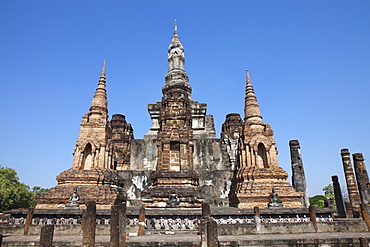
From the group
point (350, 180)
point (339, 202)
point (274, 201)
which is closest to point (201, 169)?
point (274, 201)

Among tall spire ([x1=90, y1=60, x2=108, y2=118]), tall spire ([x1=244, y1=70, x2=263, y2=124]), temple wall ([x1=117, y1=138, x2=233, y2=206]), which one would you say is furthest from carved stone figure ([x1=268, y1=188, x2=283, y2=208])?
tall spire ([x1=90, y1=60, x2=108, y2=118])

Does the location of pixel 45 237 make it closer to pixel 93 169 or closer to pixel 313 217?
pixel 313 217

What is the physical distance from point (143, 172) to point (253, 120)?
762 centimetres

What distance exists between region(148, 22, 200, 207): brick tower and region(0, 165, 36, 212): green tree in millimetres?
26147

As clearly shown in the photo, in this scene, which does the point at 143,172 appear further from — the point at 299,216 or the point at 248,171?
the point at 299,216

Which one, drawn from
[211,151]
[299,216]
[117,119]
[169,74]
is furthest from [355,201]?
[117,119]

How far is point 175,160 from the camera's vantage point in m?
15.9

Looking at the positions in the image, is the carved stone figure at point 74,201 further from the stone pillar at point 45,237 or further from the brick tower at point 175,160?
the stone pillar at point 45,237

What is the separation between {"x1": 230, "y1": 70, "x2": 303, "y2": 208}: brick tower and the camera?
14.6 metres

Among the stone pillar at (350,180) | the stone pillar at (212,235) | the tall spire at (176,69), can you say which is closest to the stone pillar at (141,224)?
the stone pillar at (212,235)

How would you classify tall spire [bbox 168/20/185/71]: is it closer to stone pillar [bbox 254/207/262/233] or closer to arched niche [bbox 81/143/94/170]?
arched niche [bbox 81/143/94/170]

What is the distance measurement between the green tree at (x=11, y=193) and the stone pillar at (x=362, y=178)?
35.6 meters

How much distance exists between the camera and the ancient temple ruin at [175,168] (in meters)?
14.6

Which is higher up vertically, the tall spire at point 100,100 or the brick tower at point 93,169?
the tall spire at point 100,100
